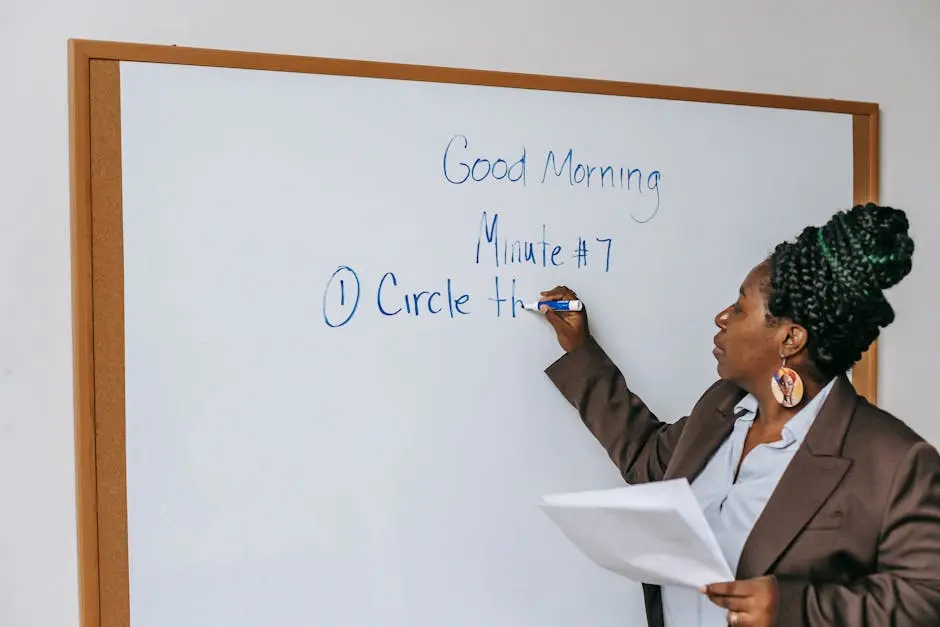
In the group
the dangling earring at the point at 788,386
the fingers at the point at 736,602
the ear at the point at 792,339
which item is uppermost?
the ear at the point at 792,339

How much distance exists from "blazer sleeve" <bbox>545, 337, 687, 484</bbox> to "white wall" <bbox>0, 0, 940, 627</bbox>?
422 millimetres

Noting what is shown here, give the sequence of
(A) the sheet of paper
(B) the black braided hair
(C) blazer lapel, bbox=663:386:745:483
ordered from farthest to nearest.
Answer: (C) blazer lapel, bbox=663:386:745:483
(B) the black braided hair
(A) the sheet of paper

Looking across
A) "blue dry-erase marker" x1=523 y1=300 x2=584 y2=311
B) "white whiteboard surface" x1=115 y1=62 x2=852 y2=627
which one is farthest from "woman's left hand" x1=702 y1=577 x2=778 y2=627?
"blue dry-erase marker" x1=523 y1=300 x2=584 y2=311

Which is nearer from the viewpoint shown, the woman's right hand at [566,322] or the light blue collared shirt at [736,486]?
the light blue collared shirt at [736,486]

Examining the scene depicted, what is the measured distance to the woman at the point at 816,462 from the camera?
34.7 inches

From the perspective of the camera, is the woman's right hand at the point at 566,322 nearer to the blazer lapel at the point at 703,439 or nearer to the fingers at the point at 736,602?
the blazer lapel at the point at 703,439

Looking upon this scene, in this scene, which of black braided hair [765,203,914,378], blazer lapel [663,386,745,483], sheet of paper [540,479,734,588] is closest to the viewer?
sheet of paper [540,479,734,588]

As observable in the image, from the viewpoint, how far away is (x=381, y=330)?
1.07 metres

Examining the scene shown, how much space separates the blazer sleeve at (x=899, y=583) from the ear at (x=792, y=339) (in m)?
0.17

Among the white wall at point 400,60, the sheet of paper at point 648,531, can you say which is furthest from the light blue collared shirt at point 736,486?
the white wall at point 400,60

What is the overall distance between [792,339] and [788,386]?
0.06 metres

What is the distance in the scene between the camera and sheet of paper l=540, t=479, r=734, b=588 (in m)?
0.80

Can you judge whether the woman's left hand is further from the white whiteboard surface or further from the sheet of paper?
the white whiteboard surface

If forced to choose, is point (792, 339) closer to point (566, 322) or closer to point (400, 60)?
point (566, 322)
